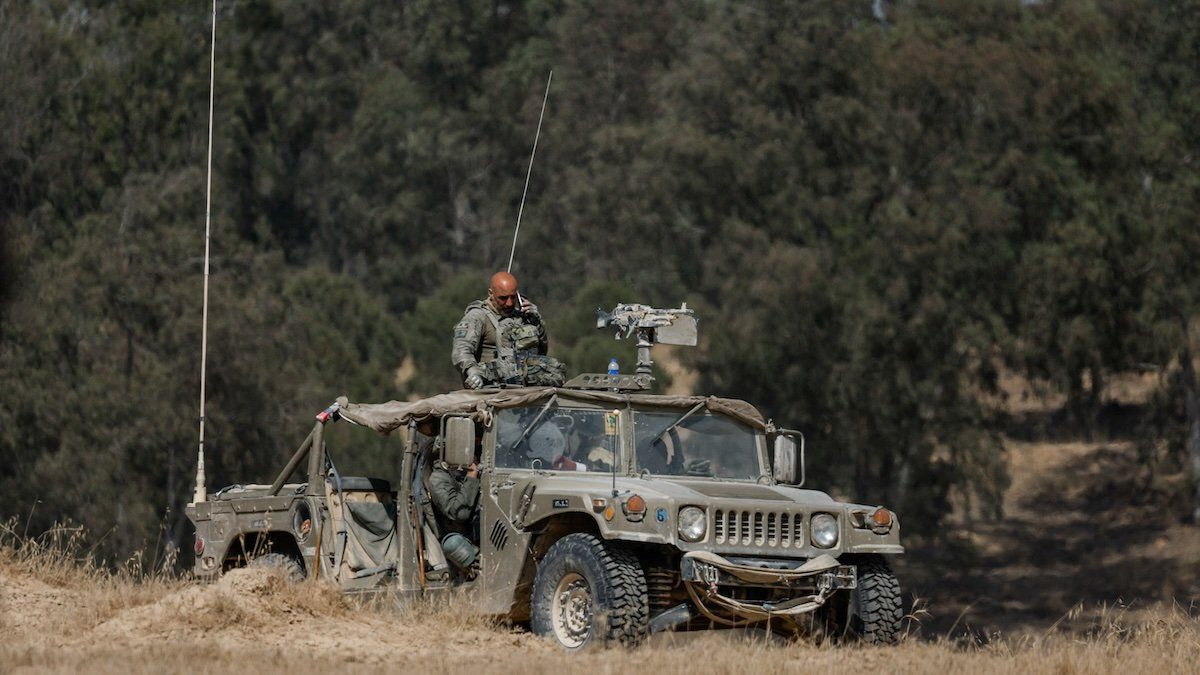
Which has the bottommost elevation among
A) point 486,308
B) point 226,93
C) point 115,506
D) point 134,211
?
point 115,506

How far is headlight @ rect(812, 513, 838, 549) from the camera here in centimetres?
1277

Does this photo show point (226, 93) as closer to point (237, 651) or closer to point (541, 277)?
point (541, 277)

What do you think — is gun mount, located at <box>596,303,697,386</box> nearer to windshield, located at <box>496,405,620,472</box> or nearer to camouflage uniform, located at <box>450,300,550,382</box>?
camouflage uniform, located at <box>450,300,550,382</box>

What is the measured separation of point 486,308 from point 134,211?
A: 3080 centimetres

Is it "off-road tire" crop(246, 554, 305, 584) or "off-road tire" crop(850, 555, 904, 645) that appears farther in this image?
"off-road tire" crop(246, 554, 305, 584)

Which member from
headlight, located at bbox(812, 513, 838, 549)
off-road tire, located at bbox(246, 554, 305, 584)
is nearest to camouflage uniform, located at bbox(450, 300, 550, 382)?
off-road tire, located at bbox(246, 554, 305, 584)

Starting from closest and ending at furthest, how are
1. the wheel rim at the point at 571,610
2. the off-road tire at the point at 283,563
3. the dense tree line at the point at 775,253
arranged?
the wheel rim at the point at 571,610 < the off-road tire at the point at 283,563 < the dense tree line at the point at 775,253

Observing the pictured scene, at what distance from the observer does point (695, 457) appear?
13922mm

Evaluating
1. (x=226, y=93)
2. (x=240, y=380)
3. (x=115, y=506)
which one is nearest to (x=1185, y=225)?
(x=240, y=380)

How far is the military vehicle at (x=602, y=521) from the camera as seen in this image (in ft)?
40.6

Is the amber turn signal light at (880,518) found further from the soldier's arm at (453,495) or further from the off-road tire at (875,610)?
the soldier's arm at (453,495)

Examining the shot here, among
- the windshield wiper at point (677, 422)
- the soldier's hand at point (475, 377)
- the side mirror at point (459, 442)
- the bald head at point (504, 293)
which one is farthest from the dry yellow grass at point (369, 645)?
the bald head at point (504, 293)

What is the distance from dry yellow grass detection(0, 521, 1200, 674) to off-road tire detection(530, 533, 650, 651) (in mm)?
160

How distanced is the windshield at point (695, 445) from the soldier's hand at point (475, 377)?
132 centimetres
